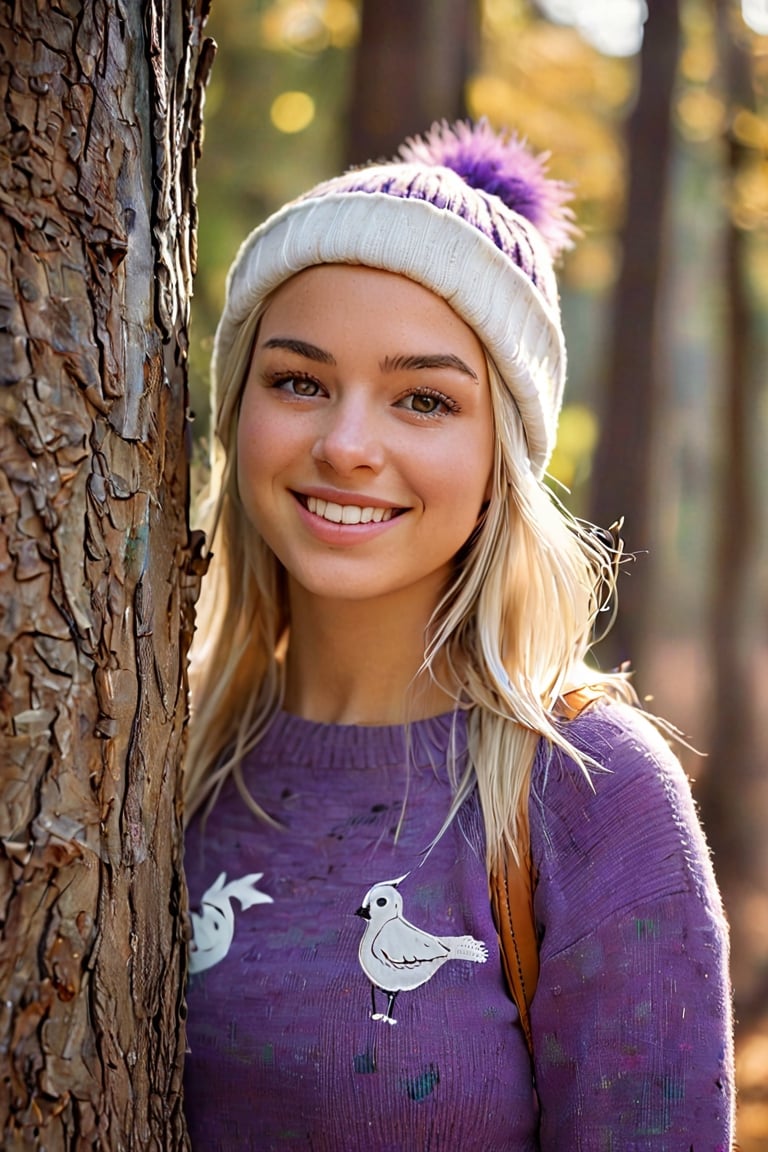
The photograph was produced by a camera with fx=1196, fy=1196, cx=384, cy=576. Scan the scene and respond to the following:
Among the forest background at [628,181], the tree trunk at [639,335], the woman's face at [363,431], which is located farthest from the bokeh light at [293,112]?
the woman's face at [363,431]

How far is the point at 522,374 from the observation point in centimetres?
247

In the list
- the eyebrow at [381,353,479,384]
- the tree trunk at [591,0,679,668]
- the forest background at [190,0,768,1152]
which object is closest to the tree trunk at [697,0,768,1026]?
the forest background at [190,0,768,1152]

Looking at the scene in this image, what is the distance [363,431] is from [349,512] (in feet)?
0.55

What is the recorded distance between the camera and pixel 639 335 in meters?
7.25

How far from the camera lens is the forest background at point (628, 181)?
21.1 ft

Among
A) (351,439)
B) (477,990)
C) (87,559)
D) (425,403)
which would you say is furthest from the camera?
(425,403)

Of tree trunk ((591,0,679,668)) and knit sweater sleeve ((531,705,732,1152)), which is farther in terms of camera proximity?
tree trunk ((591,0,679,668))

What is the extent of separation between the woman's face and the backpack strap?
1.92 ft

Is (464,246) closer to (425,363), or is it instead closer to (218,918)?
(425,363)

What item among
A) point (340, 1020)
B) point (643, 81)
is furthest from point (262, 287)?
point (643, 81)

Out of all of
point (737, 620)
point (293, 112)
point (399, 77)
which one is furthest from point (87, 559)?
point (737, 620)

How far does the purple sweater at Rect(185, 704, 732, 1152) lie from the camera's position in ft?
6.73

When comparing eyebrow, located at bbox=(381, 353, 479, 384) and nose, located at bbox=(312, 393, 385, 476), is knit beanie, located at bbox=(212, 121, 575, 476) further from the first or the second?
nose, located at bbox=(312, 393, 385, 476)

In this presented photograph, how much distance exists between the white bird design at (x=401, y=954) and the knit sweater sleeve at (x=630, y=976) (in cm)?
16
